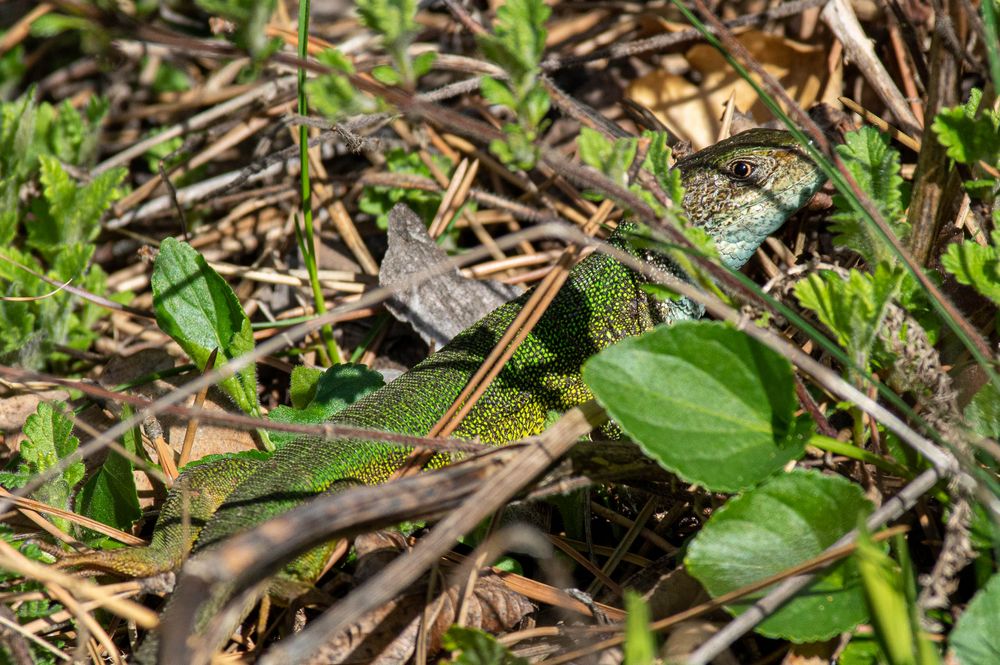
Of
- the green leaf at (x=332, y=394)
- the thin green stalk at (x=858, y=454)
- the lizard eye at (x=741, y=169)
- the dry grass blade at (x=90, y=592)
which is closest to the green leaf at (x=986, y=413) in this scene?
the thin green stalk at (x=858, y=454)

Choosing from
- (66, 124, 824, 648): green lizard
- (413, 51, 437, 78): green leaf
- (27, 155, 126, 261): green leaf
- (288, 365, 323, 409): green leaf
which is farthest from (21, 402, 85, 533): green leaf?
(413, 51, 437, 78): green leaf

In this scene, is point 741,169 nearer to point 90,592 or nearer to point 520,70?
point 520,70

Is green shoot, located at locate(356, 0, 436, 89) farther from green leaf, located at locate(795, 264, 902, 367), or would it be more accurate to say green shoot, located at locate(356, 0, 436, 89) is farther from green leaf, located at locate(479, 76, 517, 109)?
green leaf, located at locate(795, 264, 902, 367)

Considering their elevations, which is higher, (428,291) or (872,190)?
(872,190)

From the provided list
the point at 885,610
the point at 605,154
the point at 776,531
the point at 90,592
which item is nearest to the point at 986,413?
the point at 776,531

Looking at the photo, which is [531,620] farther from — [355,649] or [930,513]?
[930,513]

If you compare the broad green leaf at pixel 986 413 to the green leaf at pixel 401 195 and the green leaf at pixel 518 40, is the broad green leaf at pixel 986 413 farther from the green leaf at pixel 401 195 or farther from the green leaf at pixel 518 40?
the green leaf at pixel 401 195
